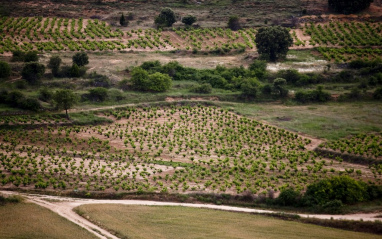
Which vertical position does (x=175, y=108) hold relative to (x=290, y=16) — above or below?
below

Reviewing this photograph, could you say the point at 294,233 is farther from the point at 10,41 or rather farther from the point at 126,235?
the point at 10,41

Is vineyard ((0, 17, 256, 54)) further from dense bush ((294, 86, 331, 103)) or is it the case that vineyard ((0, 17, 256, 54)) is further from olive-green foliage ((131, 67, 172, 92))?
dense bush ((294, 86, 331, 103))

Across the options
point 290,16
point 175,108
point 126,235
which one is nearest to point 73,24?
point 175,108

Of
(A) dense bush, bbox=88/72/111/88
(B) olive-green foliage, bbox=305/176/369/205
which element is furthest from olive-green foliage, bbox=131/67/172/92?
(B) olive-green foliage, bbox=305/176/369/205

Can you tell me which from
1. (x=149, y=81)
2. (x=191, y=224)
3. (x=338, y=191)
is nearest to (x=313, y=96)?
(x=149, y=81)

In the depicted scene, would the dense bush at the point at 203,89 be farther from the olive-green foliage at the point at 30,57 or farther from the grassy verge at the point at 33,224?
the grassy verge at the point at 33,224

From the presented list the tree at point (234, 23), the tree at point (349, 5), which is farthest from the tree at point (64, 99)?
the tree at point (349, 5)
